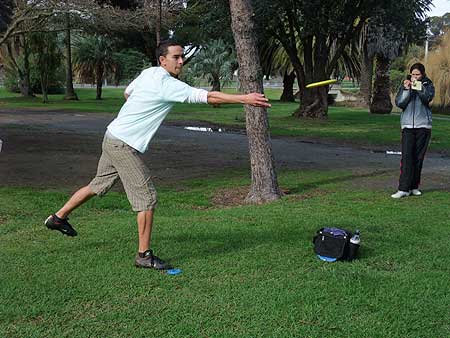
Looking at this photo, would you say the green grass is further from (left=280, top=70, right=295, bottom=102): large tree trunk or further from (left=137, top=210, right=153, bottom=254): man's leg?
(left=280, top=70, right=295, bottom=102): large tree trunk

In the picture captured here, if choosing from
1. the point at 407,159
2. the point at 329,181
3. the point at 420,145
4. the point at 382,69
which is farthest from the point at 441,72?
the point at 407,159

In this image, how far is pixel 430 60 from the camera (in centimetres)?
3528

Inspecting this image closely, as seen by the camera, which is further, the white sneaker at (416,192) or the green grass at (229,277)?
the white sneaker at (416,192)

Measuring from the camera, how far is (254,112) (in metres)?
8.99

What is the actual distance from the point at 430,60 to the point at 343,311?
33.6m

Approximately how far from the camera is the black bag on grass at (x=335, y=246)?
548 cm

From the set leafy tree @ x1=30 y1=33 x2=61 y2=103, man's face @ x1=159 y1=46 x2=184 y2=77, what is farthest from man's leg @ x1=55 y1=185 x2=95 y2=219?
leafy tree @ x1=30 y1=33 x2=61 y2=103

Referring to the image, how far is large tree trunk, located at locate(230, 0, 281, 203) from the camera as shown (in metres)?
8.77

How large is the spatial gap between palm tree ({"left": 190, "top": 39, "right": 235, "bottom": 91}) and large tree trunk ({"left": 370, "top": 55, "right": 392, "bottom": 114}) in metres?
11.0

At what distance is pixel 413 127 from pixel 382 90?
2493 centimetres

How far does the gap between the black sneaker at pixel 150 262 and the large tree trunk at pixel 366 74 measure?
99.0 ft

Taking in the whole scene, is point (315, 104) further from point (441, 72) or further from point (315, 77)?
point (441, 72)

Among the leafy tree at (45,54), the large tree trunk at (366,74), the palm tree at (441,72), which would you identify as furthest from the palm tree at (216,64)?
the palm tree at (441,72)

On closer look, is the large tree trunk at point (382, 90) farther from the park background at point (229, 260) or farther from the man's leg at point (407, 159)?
the man's leg at point (407, 159)
